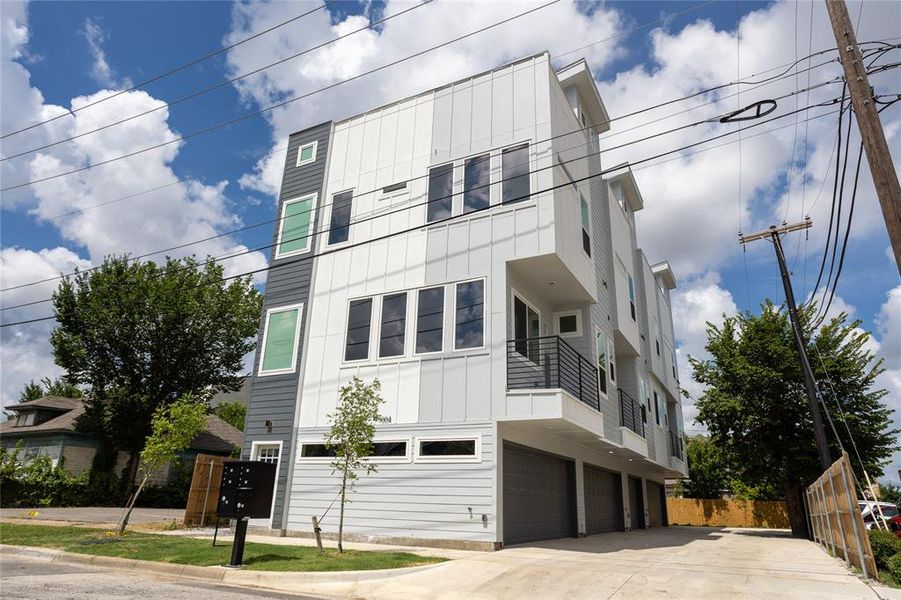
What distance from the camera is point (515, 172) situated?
50.7 ft

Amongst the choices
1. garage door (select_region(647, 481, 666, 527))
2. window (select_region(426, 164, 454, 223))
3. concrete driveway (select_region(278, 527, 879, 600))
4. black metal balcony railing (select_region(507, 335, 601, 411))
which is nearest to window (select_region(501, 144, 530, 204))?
Answer: window (select_region(426, 164, 454, 223))

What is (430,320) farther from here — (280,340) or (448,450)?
(280,340)

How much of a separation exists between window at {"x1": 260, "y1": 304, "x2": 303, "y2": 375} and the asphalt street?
309 inches

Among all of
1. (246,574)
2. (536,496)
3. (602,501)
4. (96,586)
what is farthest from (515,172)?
(602,501)

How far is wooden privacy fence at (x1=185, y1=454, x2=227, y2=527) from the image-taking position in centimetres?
1749

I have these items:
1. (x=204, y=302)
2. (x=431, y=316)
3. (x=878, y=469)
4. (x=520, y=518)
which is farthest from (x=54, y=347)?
(x=878, y=469)

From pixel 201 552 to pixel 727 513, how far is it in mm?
39028

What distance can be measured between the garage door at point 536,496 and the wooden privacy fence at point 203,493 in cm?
963

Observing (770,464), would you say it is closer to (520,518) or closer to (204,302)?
(520,518)

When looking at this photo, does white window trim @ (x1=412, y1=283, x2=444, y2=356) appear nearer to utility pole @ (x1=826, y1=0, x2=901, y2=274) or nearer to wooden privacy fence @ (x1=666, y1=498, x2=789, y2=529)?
utility pole @ (x1=826, y1=0, x2=901, y2=274)

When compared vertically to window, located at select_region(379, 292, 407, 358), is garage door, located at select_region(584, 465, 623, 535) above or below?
below

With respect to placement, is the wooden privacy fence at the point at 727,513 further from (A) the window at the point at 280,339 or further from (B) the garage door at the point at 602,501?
(A) the window at the point at 280,339

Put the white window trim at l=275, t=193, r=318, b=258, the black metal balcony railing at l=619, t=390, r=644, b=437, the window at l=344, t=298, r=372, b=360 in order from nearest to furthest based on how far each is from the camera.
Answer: the window at l=344, t=298, r=372, b=360 < the white window trim at l=275, t=193, r=318, b=258 < the black metal balcony railing at l=619, t=390, r=644, b=437

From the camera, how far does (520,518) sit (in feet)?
46.8
